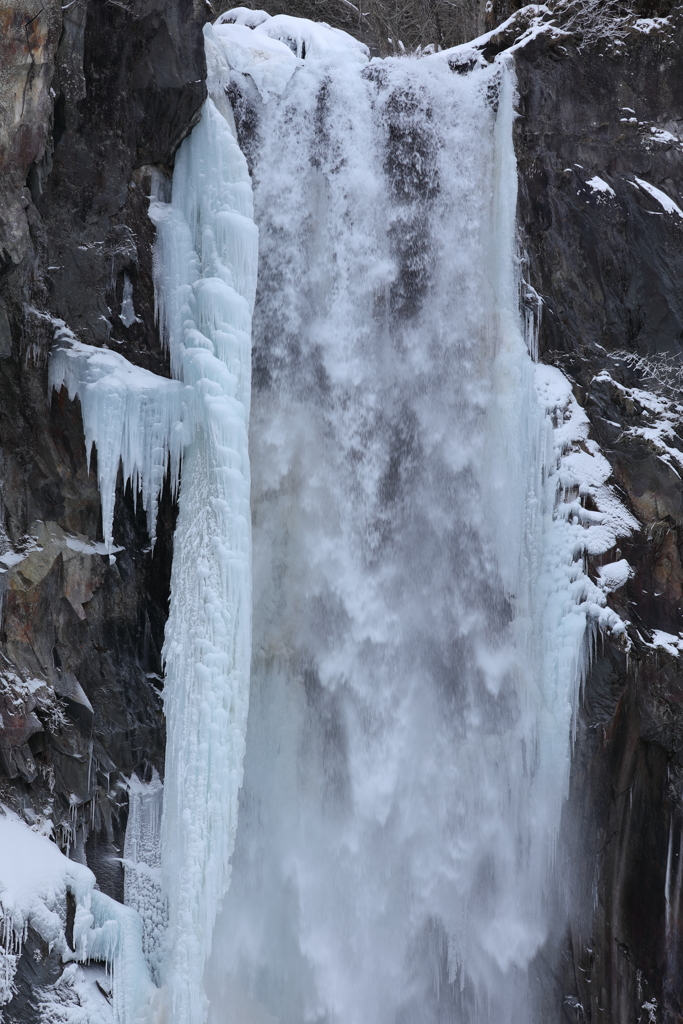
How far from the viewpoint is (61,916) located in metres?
6.13

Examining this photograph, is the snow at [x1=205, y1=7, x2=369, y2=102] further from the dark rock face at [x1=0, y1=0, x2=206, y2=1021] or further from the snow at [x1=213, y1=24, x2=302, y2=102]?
the dark rock face at [x1=0, y1=0, x2=206, y2=1021]

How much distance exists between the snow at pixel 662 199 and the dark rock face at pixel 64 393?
11.0ft

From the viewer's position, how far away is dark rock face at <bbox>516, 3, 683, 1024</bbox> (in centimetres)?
707

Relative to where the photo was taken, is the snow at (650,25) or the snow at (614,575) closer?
the snow at (614,575)

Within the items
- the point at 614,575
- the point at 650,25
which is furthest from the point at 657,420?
the point at 650,25

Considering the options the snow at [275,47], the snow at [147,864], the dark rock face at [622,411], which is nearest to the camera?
the snow at [147,864]

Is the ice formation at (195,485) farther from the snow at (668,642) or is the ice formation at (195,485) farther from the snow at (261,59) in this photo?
the snow at (668,642)

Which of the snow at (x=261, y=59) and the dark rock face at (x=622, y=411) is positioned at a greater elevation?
the snow at (x=261, y=59)

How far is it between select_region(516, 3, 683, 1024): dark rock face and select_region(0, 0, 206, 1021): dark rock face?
9.22 ft

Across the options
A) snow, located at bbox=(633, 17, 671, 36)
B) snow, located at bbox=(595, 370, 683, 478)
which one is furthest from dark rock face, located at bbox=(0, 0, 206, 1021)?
snow, located at bbox=(595, 370, 683, 478)

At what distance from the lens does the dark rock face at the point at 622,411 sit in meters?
7.07

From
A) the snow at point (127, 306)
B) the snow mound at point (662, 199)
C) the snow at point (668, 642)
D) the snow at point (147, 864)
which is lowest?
the snow at point (147, 864)

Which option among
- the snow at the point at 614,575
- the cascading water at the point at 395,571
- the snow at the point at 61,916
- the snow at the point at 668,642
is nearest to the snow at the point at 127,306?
the cascading water at the point at 395,571

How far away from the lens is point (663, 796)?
Answer: 7109 mm
